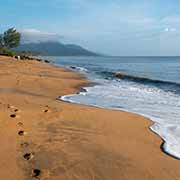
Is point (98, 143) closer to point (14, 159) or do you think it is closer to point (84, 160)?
point (84, 160)

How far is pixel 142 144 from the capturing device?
6527 millimetres

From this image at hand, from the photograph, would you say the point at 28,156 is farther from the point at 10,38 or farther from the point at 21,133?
the point at 10,38

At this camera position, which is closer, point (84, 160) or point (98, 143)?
point (84, 160)

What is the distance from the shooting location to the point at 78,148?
6062 millimetres

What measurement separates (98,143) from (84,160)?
104 centimetres

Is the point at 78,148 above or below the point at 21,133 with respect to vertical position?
below

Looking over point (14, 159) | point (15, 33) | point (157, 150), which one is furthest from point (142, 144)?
point (15, 33)

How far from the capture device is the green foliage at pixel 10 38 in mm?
→ 77894

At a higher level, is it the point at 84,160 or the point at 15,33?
the point at 15,33

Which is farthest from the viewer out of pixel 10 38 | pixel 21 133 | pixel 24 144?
pixel 10 38

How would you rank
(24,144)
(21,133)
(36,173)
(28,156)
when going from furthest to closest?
(21,133), (24,144), (28,156), (36,173)

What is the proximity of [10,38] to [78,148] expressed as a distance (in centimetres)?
7599

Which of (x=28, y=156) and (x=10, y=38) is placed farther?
(x=10, y=38)

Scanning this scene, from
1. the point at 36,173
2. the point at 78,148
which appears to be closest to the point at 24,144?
the point at 78,148
